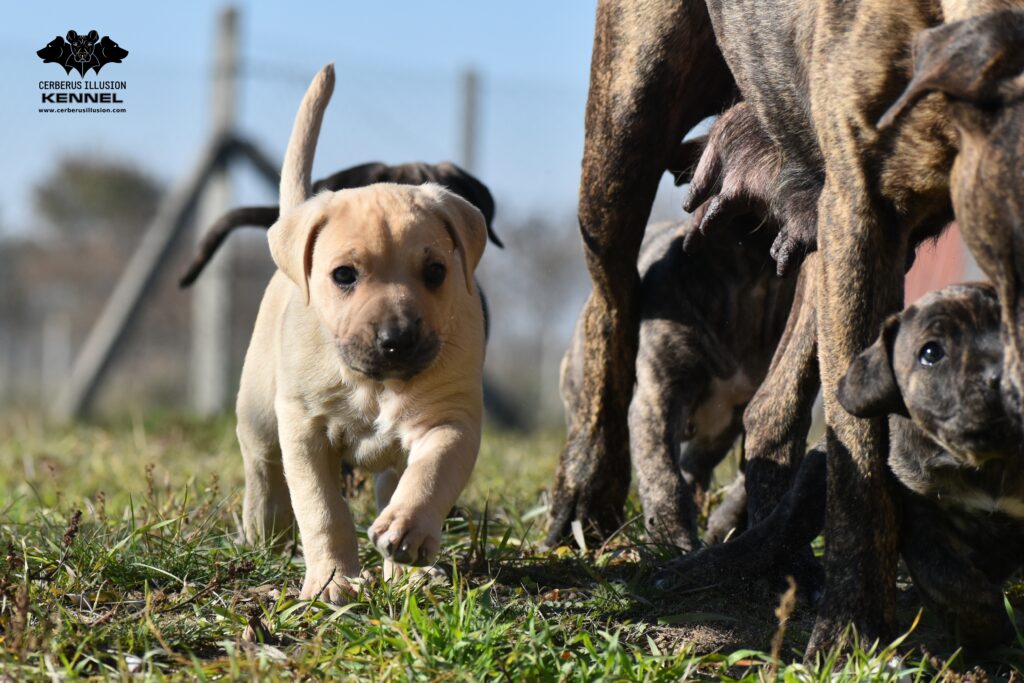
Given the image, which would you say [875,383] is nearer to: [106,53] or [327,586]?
[327,586]

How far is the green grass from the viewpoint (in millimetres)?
2859

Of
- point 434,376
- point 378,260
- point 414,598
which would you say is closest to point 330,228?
point 378,260

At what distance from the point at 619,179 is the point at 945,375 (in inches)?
69.0

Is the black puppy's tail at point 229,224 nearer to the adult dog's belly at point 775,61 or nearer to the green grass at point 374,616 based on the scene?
the green grass at point 374,616

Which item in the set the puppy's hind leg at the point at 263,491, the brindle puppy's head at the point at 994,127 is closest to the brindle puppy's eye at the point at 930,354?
the brindle puppy's head at the point at 994,127

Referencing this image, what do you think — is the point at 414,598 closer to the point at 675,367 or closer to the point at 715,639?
the point at 715,639

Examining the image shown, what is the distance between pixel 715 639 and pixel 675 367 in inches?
70.8

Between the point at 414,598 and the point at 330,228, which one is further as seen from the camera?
the point at 330,228

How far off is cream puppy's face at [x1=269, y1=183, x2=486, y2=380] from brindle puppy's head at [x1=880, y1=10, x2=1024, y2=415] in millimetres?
1302

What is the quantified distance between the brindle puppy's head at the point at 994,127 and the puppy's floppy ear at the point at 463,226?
1.34 metres

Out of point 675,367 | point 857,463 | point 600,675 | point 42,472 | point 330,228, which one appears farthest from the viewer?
point 42,472

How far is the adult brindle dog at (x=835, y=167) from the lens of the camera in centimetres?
268

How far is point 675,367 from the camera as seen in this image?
16.7ft

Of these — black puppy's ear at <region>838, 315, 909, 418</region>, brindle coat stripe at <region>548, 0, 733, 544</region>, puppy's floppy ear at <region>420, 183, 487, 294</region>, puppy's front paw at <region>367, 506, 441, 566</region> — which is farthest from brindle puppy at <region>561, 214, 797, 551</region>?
puppy's front paw at <region>367, 506, 441, 566</region>
